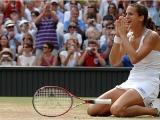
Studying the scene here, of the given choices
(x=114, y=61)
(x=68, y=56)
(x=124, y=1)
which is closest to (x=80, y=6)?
(x=124, y=1)

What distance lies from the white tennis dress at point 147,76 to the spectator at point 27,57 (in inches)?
269

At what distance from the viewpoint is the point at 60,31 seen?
1595 centimetres

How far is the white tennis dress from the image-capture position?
8.45m

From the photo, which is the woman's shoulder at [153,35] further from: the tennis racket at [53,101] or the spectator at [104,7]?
the spectator at [104,7]

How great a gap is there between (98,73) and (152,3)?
2993 mm

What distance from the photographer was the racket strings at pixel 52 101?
814cm

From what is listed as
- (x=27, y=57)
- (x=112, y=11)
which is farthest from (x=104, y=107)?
(x=112, y=11)

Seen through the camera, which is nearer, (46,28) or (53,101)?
(53,101)

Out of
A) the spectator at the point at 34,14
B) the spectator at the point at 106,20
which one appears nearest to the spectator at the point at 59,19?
the spectator at the point at 34,14

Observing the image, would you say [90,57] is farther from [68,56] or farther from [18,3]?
[18,3]

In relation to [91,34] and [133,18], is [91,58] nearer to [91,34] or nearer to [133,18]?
[91,34]

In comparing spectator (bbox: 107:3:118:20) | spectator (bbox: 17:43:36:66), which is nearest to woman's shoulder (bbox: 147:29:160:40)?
spectator (bbox: 17:43:36:66)

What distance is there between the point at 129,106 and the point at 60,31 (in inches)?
306

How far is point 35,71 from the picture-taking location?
48.2 feet
